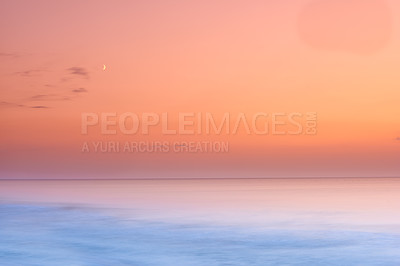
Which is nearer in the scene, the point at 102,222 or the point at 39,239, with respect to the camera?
the point at 39,239

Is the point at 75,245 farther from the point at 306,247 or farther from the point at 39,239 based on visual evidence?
the point at 306,247

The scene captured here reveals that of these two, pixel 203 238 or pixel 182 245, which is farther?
pixel 203 238

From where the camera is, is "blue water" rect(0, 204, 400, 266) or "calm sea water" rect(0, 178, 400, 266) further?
"calm sea water" rect(0, 178, 400, 266)

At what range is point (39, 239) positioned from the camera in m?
16.0

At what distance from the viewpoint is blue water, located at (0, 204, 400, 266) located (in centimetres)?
1252

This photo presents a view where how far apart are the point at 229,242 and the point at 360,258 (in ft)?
11.2

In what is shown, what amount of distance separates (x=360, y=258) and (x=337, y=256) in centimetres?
51

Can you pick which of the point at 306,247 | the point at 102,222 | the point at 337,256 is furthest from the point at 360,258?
the point at 102,222

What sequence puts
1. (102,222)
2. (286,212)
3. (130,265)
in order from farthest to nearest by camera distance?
(286,212) → (102,222) → (130,265)

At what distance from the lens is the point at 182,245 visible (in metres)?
14.7

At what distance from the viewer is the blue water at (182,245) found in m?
12.5

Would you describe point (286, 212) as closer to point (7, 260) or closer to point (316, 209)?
point (316, 209)

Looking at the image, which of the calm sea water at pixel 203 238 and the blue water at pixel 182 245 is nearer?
the blue water at pixel 182 245

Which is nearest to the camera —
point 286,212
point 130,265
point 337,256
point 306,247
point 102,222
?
point 130,265
